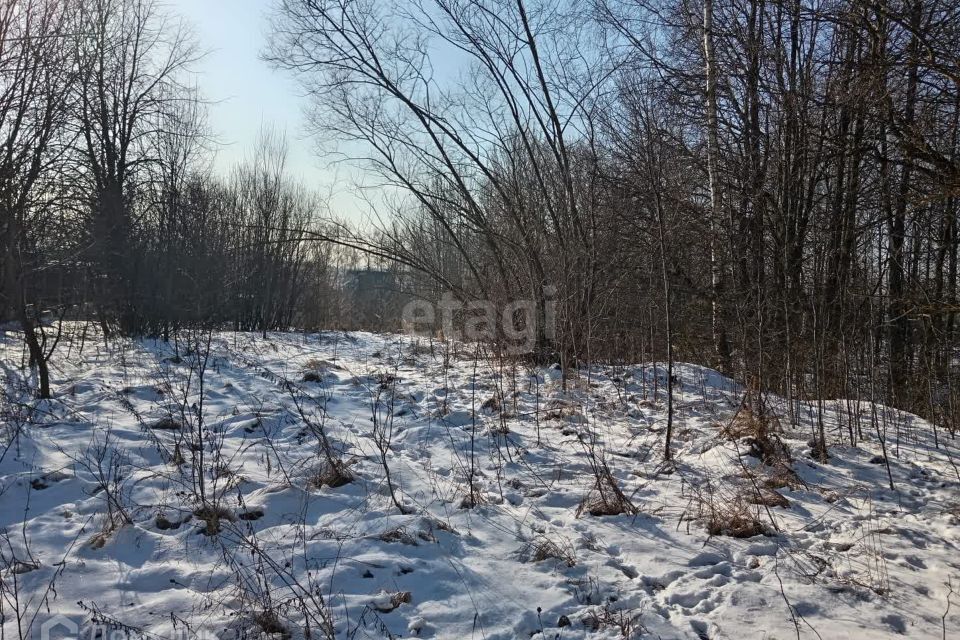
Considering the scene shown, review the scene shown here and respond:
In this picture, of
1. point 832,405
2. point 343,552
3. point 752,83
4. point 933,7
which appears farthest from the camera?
point 752,83

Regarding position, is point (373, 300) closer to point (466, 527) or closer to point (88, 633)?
point (466, 527)

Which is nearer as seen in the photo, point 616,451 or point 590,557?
point 590,557

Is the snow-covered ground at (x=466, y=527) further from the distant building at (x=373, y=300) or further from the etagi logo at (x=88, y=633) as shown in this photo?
the distant building at (x=373, y=300)

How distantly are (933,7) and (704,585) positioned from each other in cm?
493

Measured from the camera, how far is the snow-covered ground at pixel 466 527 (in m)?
2.32

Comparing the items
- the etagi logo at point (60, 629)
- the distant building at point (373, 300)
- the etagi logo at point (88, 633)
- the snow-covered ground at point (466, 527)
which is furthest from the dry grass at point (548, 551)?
the distant building at point (373, 300)

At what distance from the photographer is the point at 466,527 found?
3.20 meters

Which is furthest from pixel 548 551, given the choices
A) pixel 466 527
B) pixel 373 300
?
pixel 373 300

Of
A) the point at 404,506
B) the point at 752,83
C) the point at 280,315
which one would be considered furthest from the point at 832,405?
the point at 280,315

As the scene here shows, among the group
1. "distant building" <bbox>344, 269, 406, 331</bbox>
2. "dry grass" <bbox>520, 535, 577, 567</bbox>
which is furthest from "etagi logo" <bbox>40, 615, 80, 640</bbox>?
"distant building" <bbox>344, 269, 406, 331</bbox>

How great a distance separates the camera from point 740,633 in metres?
2.23

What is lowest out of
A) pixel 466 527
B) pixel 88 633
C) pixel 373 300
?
pixel 88 633

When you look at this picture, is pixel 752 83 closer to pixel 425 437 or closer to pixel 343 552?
pixel 425 437

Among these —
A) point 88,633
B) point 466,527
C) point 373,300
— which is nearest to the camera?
point 88,633
